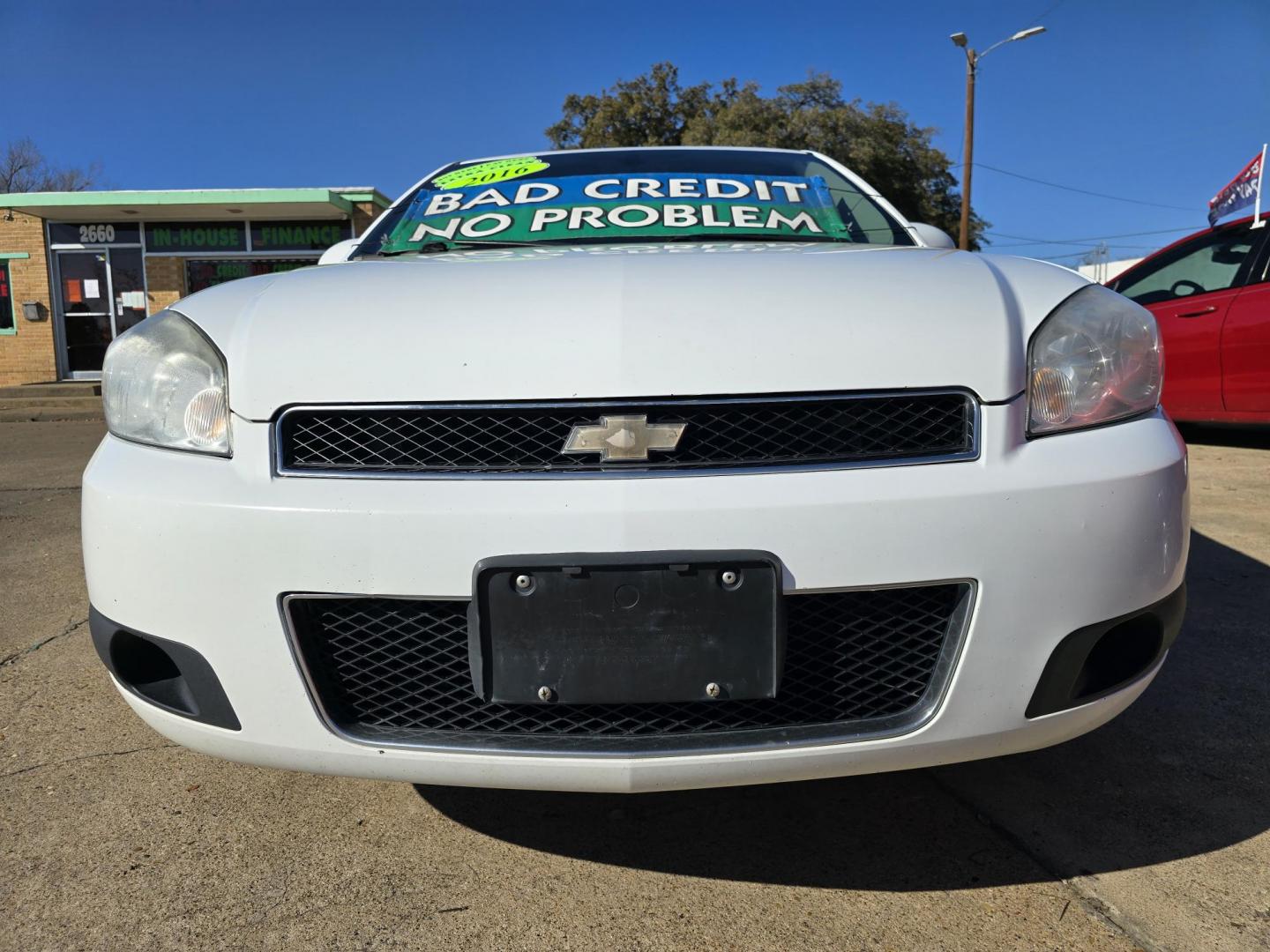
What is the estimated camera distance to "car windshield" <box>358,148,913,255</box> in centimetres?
224

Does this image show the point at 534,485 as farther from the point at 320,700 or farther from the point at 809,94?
the point at 809,94

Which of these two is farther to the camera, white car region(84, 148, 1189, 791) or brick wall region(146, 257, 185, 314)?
brick wall region(146, 257, 185, 314)

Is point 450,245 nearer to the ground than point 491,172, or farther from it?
nearer to the ground

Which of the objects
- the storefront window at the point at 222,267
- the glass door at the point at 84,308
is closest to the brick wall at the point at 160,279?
the storefront window at the point at 222,267

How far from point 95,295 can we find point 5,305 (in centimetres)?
154

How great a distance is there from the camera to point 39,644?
9.00 feet

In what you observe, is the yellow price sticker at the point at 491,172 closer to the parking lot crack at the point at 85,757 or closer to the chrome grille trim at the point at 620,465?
the chrome grille trim at the point at 620,465

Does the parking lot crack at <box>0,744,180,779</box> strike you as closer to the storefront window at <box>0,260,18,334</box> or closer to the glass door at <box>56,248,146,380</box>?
the glass door at <box>56,248,146,380</box>

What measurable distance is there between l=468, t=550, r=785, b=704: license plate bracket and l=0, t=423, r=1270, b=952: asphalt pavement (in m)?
0.42

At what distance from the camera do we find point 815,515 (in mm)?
1259

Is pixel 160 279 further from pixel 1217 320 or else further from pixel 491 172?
pixel 1217 320

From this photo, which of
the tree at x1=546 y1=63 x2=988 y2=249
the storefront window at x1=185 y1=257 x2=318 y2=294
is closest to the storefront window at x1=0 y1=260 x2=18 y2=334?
the storefront window at x1=185 y1=257 x2=318 y2=294

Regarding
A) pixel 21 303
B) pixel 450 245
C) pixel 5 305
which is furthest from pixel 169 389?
pixel 5 305

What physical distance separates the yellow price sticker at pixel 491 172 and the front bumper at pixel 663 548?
1529mm
